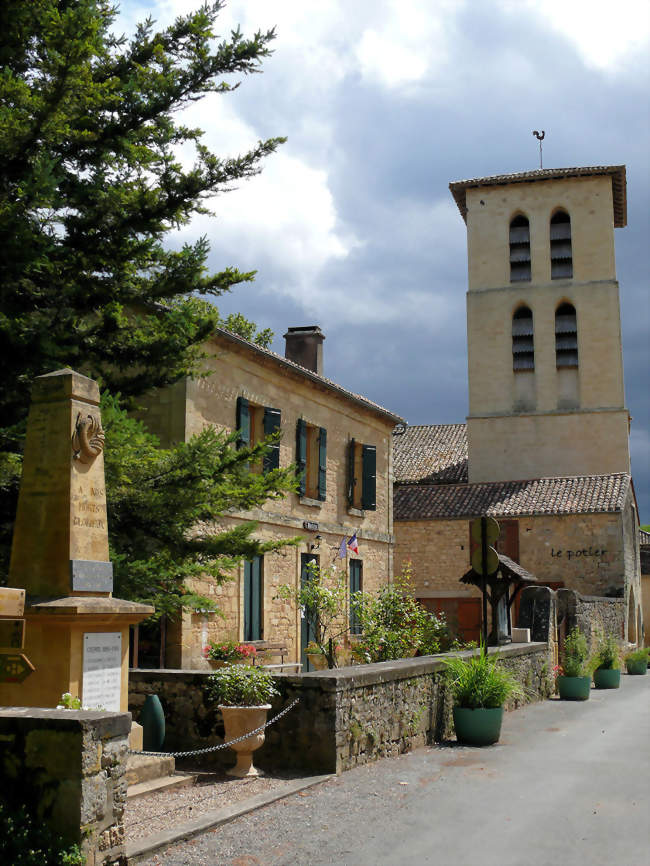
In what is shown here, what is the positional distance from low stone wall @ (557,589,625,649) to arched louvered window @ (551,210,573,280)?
49.2ft

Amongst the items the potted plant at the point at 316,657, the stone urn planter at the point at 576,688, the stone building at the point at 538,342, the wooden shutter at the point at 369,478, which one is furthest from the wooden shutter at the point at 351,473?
the stone building at the point at 538,342

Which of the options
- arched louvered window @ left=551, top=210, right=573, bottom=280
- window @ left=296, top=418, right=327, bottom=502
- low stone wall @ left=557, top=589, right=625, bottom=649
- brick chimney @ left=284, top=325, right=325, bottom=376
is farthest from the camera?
arched louvered window @ left=551, top=210, right=573, bottom=280

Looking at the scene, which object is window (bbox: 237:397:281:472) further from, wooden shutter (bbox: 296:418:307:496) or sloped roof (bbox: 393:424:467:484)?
sloped roof (bbox: 393:424:467:484)

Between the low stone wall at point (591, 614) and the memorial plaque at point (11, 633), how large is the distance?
14.4m

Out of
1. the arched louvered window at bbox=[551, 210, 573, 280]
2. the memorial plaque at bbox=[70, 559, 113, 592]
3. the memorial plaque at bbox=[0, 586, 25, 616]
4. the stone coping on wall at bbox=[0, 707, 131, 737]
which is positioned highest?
the arched louvered window at bbox=[551, 210, 573, 280]

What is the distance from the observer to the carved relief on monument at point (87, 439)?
711 cm

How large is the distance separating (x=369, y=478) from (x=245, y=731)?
1432 cm

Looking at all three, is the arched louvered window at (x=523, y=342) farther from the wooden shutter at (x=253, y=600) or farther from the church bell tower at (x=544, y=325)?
the wooden shutter at (x=253, y=600)

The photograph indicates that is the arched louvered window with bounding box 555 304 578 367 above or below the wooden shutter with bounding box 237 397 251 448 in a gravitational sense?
above

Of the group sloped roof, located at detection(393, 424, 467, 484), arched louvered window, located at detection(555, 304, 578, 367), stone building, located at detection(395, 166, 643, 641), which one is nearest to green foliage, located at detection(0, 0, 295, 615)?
stone building, located at detection(395, 166, 643, 641)

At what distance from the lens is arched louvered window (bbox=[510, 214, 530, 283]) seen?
36031 mm

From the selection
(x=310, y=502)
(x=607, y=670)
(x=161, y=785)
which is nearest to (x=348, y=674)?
(x=161, y=785)

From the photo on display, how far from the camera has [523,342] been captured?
3566cm

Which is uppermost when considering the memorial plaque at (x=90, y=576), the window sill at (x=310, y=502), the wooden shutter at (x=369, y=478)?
the wooden shutter at (x=369, y=478)
